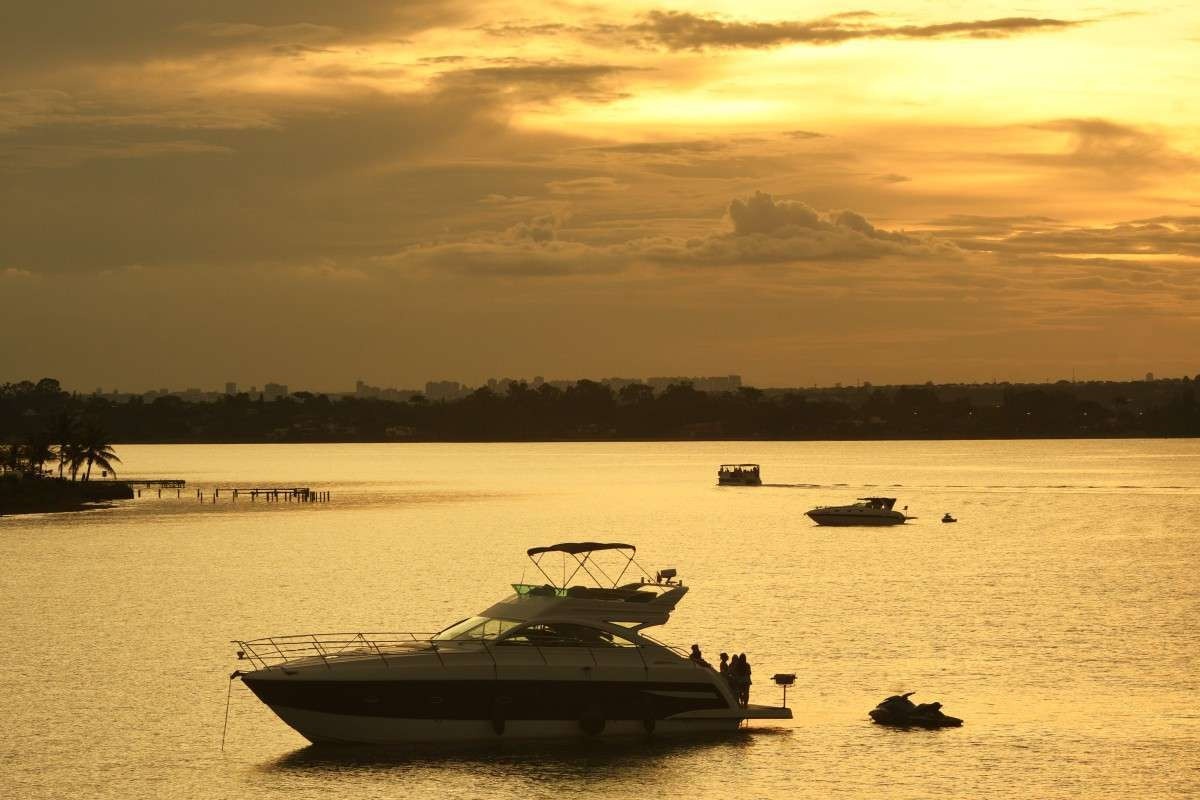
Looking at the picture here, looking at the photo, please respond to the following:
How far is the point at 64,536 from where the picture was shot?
146250 mm

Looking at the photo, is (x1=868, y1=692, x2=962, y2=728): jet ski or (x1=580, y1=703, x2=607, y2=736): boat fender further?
(x1=868, y1=692, x2=962, y2=728): jet ski

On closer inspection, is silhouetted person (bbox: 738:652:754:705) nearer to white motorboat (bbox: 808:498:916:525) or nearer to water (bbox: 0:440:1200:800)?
water (bbox: 0:440:1200:800)

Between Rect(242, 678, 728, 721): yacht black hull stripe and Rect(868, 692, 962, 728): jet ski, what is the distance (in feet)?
34.1

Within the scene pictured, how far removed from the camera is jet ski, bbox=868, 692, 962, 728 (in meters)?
51.1

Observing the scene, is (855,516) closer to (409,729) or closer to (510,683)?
(510,683)

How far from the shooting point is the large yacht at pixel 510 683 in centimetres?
4427

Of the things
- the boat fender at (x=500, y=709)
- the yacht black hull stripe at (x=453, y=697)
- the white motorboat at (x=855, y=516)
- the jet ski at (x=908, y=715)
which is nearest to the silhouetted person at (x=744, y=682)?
the jet ski at (x=908, y=715)

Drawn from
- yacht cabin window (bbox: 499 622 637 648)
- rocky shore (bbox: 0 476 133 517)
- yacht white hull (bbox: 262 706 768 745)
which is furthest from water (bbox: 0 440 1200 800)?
rocky shore (bbox: 0 476 133 517)

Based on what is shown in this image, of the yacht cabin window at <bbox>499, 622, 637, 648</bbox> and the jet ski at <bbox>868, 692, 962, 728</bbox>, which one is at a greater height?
the yacht cabin window at <bbox>499, 622, 637, 648</bbox>

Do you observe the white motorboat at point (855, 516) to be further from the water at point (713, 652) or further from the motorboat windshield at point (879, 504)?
the water at point (713, 652)

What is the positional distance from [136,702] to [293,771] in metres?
14.7

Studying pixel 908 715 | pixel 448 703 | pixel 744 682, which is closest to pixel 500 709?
pixel 448 703

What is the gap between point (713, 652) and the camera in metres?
67.9

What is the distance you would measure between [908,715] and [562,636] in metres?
13.2
